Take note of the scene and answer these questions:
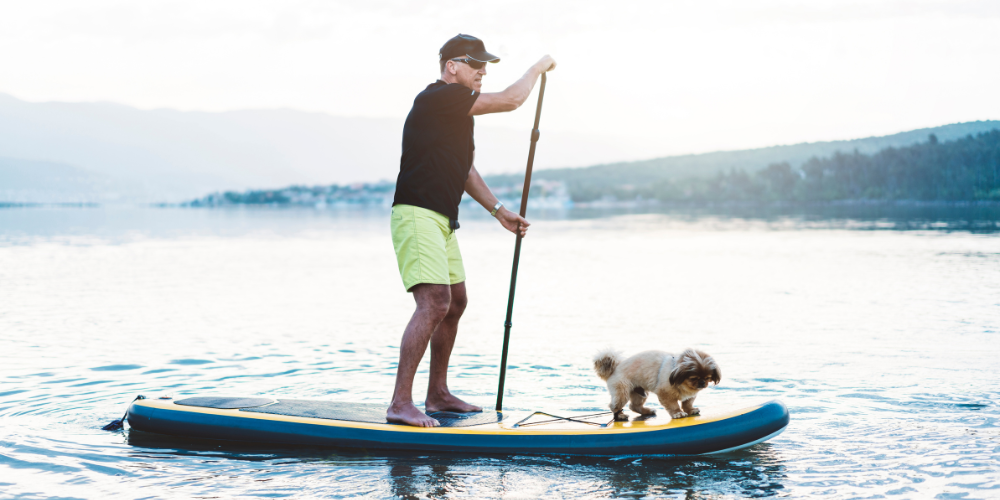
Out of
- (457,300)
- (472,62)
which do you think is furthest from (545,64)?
(457,300)

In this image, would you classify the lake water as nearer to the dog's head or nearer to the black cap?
the dog's head

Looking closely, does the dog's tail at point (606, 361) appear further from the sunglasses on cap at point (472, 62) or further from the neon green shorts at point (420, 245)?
the sunglasses on cap at point (472, 62)

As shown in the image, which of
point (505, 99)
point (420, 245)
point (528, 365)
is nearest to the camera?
point (505, 99)

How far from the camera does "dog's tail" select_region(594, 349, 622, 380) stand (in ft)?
18.6

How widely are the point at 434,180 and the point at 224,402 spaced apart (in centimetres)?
233

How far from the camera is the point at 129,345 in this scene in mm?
9906

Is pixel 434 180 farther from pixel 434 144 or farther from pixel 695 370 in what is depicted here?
pixel 695 370

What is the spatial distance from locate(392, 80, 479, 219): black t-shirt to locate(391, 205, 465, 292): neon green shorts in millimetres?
69

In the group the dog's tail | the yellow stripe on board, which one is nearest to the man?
the yellow stripe on board

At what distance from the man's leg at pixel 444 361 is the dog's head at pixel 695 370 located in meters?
1.64

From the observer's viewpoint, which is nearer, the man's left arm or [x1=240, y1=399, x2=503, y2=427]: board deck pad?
[x1=240, y1=399, x2=503, y2=427]: board deck pad

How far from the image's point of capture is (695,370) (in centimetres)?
505

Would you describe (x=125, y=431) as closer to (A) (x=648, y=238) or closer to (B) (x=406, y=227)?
(B) (x=406, y=227)

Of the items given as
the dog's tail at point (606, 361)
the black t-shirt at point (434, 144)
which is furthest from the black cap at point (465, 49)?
the dog's tail at point (606, 361)
